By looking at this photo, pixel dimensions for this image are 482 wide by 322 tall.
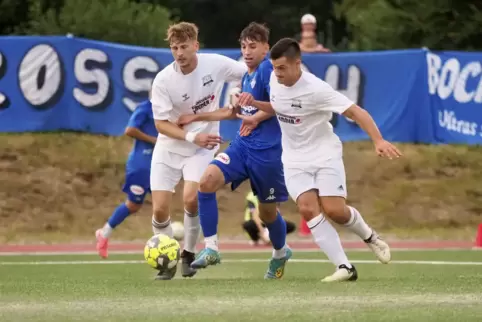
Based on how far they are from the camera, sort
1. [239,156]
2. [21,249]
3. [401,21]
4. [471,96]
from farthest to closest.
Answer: [401,21], [471,96], [21,249], [239,156]

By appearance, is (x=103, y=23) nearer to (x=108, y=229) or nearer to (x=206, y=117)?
(x=108, y=229)

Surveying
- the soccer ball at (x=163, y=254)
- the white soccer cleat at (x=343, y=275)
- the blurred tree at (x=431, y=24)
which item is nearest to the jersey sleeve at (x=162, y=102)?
the soccer ball at (x=163, y=254)

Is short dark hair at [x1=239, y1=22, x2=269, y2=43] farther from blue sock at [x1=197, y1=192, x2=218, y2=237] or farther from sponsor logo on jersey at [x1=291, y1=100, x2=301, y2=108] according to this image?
blue sock at [x1=197, y1=192, x2=218, y2=237]

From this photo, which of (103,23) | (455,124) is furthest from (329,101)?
(103,23)

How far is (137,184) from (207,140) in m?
4.96

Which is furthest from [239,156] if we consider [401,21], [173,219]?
[401,21]

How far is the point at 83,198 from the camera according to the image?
22422mm

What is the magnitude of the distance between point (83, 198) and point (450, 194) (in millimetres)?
6016

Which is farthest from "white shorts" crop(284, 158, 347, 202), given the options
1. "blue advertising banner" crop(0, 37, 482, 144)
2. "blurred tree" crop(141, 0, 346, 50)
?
"blurred tree" crop(141, 0, 346, 50)

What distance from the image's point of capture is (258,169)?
39.8ft

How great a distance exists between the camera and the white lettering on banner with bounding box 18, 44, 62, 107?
874 inches

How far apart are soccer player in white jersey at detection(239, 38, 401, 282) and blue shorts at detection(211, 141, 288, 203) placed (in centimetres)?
73

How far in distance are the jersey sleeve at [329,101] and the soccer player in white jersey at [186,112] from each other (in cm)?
155

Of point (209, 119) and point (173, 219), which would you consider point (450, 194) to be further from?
point (209, 119)
